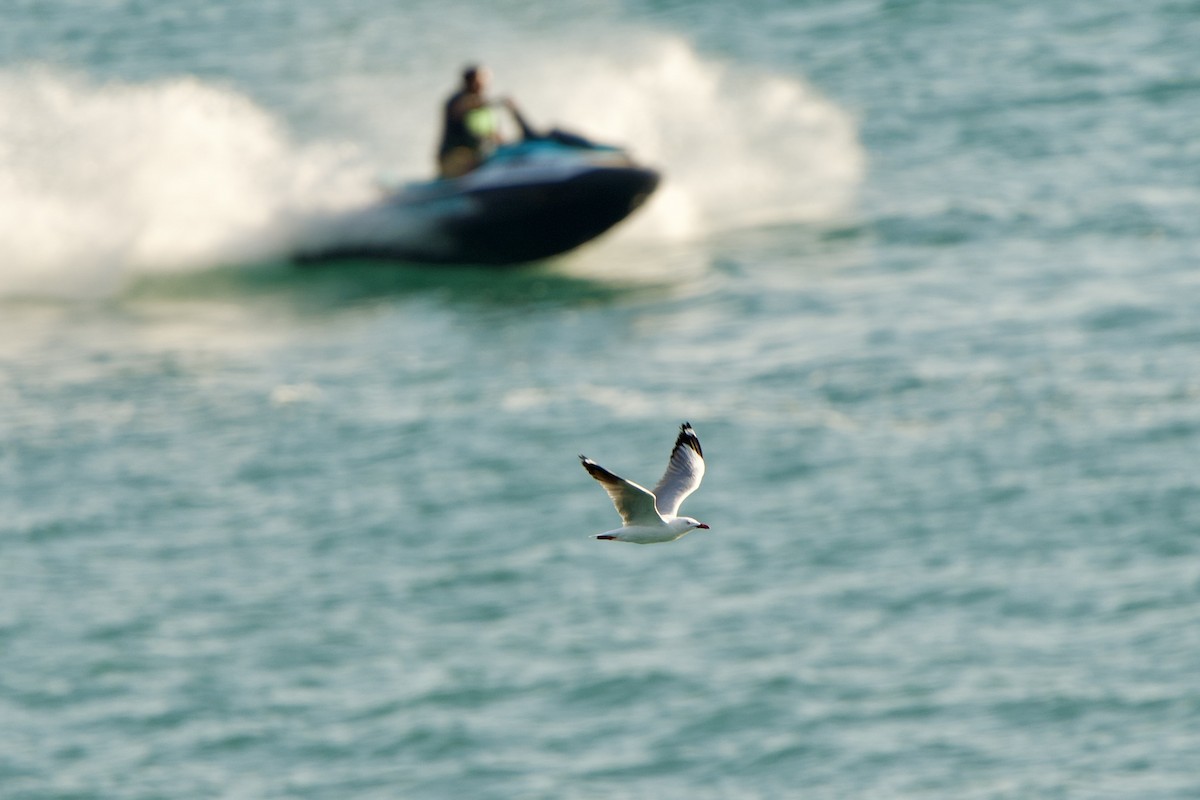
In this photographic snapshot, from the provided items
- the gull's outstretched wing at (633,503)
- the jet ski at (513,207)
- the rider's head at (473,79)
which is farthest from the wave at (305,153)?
the gull's outstretched wing at (633,503)

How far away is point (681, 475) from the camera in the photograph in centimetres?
959

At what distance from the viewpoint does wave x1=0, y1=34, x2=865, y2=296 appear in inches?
1256

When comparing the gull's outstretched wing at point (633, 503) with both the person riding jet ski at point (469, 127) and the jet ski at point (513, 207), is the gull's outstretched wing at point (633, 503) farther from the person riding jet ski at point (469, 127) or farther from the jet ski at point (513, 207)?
the jet ski at point (513, 207)

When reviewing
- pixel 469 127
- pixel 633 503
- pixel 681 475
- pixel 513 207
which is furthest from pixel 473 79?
pixel 633 503

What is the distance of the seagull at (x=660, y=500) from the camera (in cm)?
892

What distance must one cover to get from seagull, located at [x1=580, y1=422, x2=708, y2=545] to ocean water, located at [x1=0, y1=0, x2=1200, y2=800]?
31.6 ft

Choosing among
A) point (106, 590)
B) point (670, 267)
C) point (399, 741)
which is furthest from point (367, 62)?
point (399, 741)

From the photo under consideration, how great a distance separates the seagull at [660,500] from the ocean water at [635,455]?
31.6 feet

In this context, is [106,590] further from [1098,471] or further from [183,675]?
[1098,471]

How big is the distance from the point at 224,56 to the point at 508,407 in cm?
2084

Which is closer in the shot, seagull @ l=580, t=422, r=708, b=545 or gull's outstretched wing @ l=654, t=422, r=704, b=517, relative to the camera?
seagull @ l=580, t=422, r=708, b=545

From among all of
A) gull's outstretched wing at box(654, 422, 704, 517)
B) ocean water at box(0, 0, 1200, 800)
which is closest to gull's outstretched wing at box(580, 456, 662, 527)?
gull's outstretched wing at box(654, 422, 704, 517)

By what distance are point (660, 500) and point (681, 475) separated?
0.54 feet

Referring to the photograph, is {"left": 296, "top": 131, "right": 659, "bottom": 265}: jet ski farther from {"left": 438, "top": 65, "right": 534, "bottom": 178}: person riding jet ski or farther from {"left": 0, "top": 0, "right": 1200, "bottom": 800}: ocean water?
{"left": 0, "top": 0, "right": 1200, "bottom": 800}: ocean water
